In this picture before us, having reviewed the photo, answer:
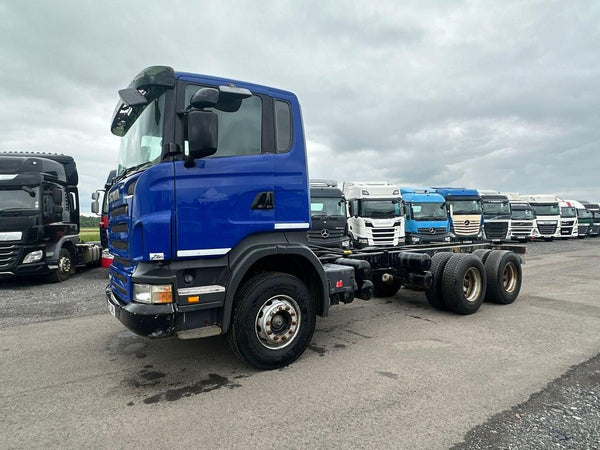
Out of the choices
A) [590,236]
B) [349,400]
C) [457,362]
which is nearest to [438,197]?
[457,362]

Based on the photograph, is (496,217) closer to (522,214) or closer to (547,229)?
(522,214)

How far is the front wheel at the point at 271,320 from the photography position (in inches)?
149

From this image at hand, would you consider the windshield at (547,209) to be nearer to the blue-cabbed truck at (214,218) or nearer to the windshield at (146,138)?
the blue-cabbed truck at (214,218)

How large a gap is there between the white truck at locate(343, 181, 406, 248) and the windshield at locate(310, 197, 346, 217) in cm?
180

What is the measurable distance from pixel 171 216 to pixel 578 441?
3.55 metres

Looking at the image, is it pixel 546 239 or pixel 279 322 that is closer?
pixel 279 322

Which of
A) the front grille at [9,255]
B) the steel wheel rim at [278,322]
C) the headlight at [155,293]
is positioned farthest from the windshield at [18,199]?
the steel wheel rim at [278,322]

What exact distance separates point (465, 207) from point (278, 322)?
1571 cm

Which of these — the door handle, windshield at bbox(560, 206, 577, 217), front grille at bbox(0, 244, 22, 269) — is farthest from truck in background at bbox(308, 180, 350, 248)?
windshield at bbox(560, 206, 577, 217)

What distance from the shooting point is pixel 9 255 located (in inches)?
361

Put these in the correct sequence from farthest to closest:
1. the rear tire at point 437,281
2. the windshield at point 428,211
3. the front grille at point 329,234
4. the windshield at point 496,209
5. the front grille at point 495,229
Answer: the windshield at point 496,209
the front grille at point 495,229
the windshield at point 428,211
the front grille at point 329,234
the rear tire at point 437,281

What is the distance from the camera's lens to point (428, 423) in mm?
2881

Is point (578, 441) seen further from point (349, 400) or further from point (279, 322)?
point (279, 322)

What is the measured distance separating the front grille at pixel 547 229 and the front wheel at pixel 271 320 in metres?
27.4
